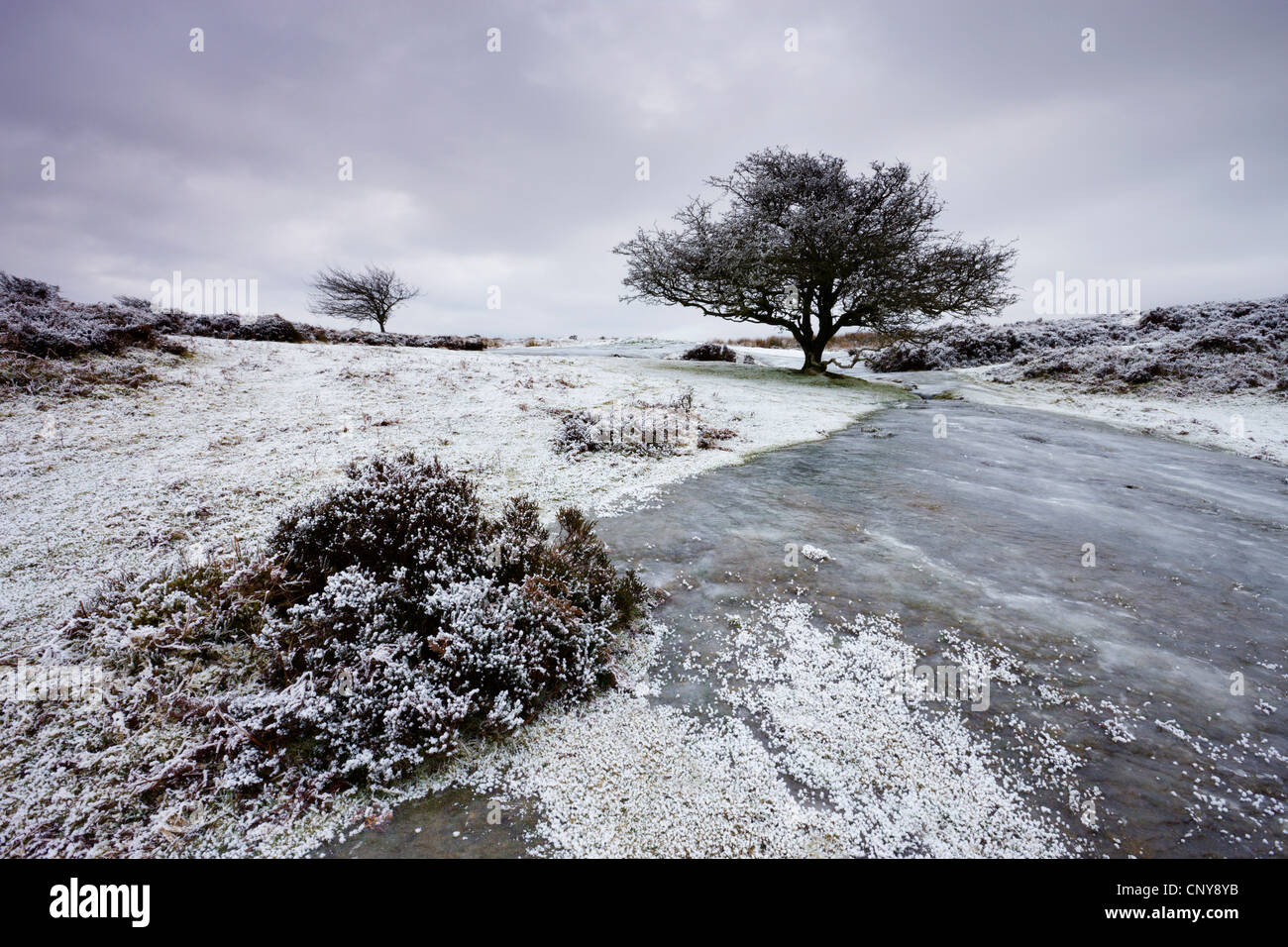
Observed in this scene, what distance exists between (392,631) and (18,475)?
5412mm

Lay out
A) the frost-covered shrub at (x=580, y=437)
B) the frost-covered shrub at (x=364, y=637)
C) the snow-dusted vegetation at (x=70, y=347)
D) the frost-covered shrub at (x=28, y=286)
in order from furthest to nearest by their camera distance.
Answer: the frost-covered shrub at (x=28, y=286) < the snow-dusted vegetation at (x=70, y=347) < the frost-covered shrub at (x=580, y=437) < the frost-covered shrub at (x=364, y=637)

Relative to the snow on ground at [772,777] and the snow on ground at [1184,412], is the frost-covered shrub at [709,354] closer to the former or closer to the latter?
the snow on ground at [1184,412]

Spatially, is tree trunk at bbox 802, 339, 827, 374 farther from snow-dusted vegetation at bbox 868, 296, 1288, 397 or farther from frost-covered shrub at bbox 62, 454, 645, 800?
frost-covered shrub at bbox 62, 454, 645, 800

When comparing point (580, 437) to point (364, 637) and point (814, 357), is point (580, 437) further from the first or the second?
point (814, 357)

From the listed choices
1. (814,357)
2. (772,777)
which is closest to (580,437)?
(772,777)

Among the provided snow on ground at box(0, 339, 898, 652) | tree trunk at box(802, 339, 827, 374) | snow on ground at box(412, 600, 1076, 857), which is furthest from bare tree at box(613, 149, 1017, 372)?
snow on ground at box(412, 600, 1076, 857)

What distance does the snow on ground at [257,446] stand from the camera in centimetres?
400

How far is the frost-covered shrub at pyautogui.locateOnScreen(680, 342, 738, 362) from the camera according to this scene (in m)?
22.7

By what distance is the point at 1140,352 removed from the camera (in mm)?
17797

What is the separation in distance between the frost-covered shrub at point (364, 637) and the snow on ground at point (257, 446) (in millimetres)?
930

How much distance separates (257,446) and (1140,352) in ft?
81.0

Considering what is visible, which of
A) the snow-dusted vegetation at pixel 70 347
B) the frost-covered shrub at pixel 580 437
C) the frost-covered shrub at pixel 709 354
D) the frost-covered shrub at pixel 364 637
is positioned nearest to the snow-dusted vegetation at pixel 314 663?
the frost-covered shrub at pixel 364 637
